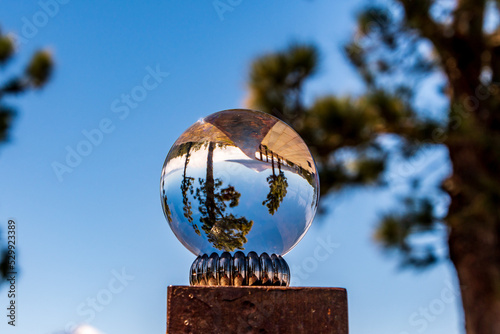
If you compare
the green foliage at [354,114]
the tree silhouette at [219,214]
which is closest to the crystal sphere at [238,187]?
the tree silhouette at [219,214]

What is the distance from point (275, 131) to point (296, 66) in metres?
2.22

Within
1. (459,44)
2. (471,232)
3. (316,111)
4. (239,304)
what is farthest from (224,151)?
(459,44)

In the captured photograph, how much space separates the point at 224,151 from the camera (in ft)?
3.10

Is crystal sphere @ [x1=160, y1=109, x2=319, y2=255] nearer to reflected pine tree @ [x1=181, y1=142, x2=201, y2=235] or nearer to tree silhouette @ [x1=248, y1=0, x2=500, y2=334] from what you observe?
reflected pine tree @ [x1=181, y1=142, x2=201, y2=235]

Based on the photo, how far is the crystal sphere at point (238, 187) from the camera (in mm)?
936

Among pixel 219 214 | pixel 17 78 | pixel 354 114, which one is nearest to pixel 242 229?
pixel 219 214

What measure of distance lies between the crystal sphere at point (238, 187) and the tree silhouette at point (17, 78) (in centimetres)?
253

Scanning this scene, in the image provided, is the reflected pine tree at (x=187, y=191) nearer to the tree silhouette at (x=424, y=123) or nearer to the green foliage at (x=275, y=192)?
the green foliage at (x=275, y=192)

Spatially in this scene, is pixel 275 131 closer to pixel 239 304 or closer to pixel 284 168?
pixel 284 168

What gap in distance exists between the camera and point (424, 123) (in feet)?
9.53

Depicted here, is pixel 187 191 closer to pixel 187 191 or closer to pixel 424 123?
pixel 187 191

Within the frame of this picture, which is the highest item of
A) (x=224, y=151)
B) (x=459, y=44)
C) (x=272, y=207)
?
(x=459, y=44)

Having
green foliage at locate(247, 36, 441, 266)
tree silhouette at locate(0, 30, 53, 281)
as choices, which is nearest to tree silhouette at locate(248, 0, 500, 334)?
green foliage at locate(247, 36, 441, 266)

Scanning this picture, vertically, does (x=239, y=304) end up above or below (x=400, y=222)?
below
